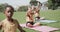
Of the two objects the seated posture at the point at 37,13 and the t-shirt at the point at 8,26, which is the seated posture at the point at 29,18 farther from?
the t-shirt at the point at 8,26

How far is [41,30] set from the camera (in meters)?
1.60

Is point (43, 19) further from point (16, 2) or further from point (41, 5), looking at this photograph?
point (16, 2)

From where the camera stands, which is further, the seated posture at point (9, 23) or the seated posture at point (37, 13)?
the seated posture at point (37, 13)

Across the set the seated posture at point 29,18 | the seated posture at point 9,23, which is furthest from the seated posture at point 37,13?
the seated posture at point 9,23

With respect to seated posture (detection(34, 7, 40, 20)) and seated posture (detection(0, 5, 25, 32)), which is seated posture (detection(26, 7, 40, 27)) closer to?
seated posture (detection(34, 7, 40, 20))

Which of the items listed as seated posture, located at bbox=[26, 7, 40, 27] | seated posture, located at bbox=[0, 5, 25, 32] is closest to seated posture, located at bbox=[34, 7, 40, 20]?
seated posture, located at bbox=[26, 7, 40, 27]

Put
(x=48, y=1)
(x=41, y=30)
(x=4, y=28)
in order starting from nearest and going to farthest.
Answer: (x=4, y=28)
(x=41, y=30)
(x=48, y=1)

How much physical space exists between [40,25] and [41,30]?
7 cm

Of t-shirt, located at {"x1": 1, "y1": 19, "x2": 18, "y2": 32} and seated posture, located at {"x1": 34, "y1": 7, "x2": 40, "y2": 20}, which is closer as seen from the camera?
t-shirt, located at {"x1": 1, "y1": 19, "x2": 18, "y2": 32}

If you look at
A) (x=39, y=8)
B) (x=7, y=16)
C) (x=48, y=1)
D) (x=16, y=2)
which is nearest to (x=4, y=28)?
(x=7, y=16)

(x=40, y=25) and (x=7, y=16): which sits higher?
(x=7, y=16)

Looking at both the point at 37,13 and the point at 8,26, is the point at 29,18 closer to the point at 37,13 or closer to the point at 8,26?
the point at 37,13

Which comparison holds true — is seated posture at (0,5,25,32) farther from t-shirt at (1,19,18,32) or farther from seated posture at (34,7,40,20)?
seated posture at (34,7,40,20)

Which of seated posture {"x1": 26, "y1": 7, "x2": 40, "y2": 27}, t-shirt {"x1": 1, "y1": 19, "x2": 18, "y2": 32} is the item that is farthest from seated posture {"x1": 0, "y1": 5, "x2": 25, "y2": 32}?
seated posture {"x1": 26, "y1": 7, "x2": 40, "y2": 27}
